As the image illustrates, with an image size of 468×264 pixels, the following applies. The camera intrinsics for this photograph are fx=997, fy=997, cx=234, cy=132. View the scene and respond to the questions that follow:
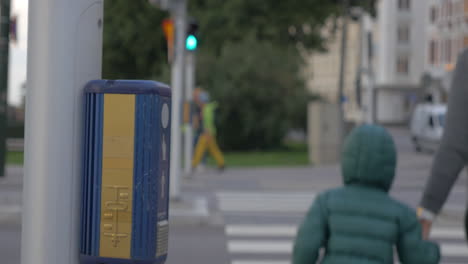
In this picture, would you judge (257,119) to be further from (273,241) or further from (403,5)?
(403,5)

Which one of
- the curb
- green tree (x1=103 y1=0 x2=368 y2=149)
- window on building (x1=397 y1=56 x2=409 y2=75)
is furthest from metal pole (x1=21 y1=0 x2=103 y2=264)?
window on building (x1=397 y1=56 x2=409 y2=75)

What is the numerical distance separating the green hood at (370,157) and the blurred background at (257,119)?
549 centimetres

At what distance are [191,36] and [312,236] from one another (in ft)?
36.6

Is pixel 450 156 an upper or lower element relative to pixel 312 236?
upper

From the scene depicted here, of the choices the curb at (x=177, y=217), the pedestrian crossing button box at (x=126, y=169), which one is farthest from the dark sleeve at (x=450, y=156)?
the curb at (x=177, y=217)

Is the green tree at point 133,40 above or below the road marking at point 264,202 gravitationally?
above

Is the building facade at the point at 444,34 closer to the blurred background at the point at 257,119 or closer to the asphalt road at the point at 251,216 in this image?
the blurred background at the point at 257,119

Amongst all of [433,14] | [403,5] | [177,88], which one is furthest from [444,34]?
[177,88]

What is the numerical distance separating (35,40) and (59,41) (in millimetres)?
86

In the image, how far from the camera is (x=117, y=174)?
11.2 feet

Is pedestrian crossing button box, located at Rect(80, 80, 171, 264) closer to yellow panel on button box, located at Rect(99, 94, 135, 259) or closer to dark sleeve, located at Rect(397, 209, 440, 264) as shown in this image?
yellow panel on button box, located at Rect(99, 94, 135, 259)

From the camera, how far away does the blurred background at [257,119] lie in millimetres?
11391

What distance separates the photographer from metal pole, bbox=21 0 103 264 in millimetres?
3465

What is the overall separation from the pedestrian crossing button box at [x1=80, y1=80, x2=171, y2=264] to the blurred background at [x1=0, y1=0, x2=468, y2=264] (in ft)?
18.3
